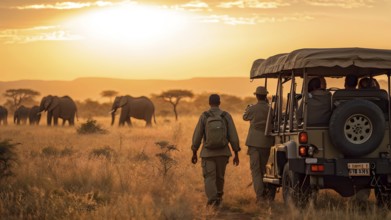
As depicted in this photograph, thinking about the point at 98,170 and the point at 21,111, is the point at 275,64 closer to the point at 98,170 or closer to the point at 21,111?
the point at 98,170

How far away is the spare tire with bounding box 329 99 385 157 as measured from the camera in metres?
10.9

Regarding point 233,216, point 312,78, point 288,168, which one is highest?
point 312,78

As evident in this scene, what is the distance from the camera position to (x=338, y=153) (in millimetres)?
11133

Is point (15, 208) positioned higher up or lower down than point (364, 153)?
lower down

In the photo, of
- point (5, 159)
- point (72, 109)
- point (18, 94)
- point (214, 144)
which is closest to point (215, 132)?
point (214, 144)

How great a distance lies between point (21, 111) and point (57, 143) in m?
28.8

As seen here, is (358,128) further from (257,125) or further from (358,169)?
(257,125)

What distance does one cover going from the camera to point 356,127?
433 inches

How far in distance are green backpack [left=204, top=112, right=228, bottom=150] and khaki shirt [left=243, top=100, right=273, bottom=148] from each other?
34.9 inches

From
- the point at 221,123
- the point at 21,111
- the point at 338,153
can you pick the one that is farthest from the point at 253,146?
the point at 21,111

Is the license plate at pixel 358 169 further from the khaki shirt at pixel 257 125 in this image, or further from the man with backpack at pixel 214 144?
the khaki shirt at pixel 257 125

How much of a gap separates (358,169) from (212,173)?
2.72 meters

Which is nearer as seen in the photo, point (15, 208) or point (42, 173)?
point (15, 208)

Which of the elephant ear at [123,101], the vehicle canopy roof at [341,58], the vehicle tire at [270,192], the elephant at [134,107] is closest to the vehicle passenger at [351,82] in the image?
the vehicle canopy roof at [341,58]
